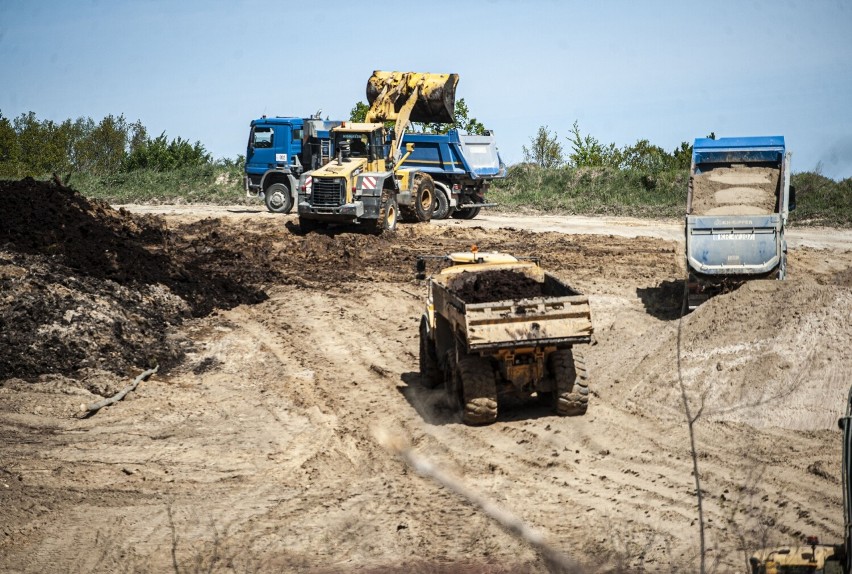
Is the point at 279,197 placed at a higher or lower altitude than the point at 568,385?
higher

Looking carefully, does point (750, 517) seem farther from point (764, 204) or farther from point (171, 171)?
point (171, 171)

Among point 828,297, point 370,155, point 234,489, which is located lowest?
point 234,489

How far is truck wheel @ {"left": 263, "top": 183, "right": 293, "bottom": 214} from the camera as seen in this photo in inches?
1241

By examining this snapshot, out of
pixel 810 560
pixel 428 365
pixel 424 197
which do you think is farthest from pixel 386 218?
pixel 810 560

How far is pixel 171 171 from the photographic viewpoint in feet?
159

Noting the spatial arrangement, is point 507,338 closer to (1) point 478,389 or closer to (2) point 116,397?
(1) point 478,389

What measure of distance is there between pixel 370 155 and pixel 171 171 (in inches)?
977

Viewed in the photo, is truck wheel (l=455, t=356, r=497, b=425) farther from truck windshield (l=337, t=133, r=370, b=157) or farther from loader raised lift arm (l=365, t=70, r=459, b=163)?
loader raised lift arm (l=365, t=70, r=459, b=163)

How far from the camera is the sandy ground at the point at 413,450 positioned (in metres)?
8.15

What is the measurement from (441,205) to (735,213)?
14.7 meters

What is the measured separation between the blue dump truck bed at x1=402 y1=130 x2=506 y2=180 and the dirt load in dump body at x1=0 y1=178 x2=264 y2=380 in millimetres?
9699

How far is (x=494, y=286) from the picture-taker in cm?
1192

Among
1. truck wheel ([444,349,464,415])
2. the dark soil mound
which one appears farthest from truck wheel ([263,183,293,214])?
truck wheel ([444,349,464,415])

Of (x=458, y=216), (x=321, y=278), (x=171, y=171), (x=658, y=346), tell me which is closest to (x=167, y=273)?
(x=321, y=278)
